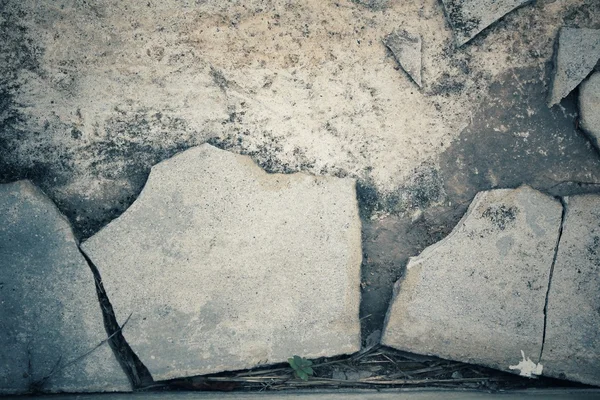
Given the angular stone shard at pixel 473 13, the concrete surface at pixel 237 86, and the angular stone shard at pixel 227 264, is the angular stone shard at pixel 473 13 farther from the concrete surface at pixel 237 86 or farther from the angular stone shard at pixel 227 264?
the angular stone shard at pixel 227 264

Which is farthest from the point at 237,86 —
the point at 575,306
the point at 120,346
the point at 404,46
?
the point at 575,306

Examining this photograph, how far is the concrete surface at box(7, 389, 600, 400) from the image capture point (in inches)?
54.7

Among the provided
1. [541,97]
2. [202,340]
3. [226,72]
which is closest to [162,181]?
[226,72]

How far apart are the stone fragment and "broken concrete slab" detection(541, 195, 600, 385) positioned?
0.26 metres

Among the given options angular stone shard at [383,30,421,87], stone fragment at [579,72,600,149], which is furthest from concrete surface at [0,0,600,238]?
stone fragment at [579,72,600,149]

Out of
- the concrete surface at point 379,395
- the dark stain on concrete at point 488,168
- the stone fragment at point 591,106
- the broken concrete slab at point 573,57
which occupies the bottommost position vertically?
the concrete surface at point 379,395

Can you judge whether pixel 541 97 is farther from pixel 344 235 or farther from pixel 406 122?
pixel 344 235

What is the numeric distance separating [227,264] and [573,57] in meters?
1.23

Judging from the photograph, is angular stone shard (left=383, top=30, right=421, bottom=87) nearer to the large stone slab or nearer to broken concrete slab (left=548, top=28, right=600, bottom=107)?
broken concrete slab (left=548, top=28, right=600, bottom=107)

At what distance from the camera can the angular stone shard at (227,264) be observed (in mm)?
1406

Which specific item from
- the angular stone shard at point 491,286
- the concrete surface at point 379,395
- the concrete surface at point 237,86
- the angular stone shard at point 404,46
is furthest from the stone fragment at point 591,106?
the concrete surface at point 379,395

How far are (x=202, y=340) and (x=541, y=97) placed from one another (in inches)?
50.6

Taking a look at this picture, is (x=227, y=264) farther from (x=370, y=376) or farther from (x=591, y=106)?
(x=591, y=106)

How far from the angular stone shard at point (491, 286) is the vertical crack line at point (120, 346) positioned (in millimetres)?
819
